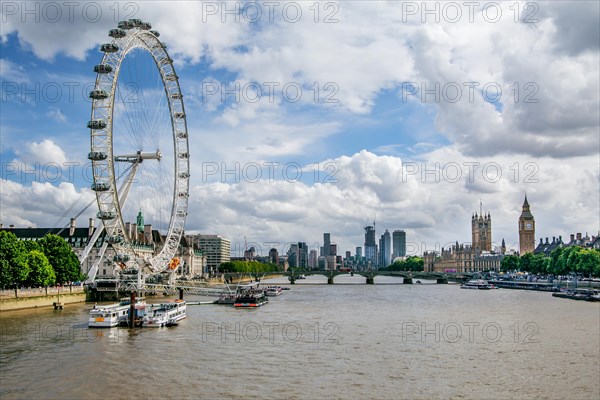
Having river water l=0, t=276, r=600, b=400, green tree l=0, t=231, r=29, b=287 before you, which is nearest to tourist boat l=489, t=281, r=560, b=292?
river water l=0, t=276, r=600, b=400

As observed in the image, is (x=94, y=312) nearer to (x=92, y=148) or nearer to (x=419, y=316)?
(x=92, y=148)

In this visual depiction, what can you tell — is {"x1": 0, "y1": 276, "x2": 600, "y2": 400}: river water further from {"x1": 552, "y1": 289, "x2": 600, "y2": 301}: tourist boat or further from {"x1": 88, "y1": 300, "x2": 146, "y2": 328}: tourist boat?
{"x1": 552, "y1": 289, "x2": 600, "y2": 301}: tourist boat

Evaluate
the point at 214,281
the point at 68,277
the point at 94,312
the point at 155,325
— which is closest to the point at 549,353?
the point at 155,325

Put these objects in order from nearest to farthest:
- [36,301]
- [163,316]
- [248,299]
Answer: [163,316] < [36,301] < [248,299]

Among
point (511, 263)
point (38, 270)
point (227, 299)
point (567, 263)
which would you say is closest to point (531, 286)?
point (567, 263)

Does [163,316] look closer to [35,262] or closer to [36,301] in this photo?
[36,301]
